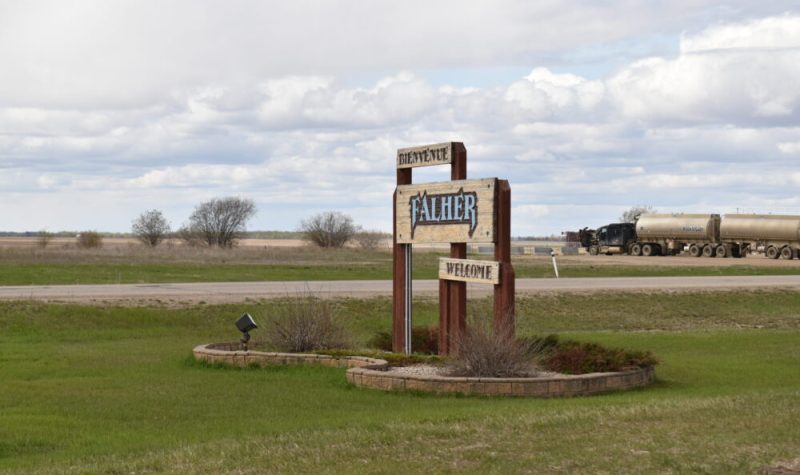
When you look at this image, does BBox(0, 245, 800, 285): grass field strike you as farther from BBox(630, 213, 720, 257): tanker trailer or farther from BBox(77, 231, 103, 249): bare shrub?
BBox(77, 231, 103, 249): bare shrub

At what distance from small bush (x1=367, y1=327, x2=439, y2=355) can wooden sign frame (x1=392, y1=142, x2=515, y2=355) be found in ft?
1.94

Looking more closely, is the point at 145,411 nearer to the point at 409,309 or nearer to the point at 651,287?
the point at 409,309

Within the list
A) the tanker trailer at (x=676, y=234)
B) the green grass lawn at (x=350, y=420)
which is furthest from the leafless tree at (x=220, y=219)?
the green grass lawn at (x=350, y=420)

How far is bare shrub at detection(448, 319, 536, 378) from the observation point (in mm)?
13820

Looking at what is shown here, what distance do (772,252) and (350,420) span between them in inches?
2432

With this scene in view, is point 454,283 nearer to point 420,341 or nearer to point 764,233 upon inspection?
point 420,341

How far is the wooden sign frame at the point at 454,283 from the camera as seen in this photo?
603 inches

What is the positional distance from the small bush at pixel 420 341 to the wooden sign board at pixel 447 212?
66.1 inches

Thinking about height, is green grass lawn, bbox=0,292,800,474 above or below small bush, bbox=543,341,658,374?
below

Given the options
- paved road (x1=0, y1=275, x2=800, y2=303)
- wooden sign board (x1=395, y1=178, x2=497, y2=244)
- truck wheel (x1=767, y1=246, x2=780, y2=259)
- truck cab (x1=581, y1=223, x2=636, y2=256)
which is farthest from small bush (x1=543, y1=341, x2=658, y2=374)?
truck cab (x1=581, y1=223, x2=636, y2=256)

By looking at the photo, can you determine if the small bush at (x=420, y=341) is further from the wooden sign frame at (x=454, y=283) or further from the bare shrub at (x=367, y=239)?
the bare shrub at (x=367, y=239)

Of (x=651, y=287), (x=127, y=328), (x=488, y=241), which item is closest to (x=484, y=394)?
(x=488, y=241)

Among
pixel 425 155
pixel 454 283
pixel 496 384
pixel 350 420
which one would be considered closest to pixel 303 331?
pixel 454 283

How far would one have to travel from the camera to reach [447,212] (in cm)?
1664
